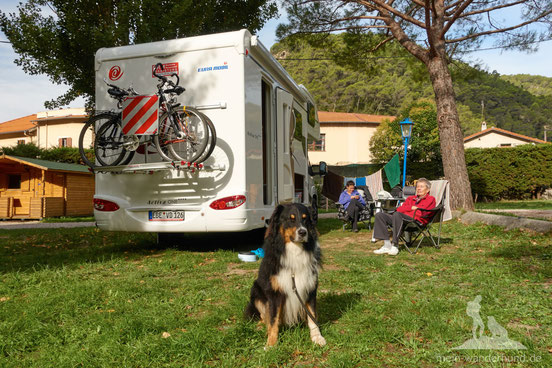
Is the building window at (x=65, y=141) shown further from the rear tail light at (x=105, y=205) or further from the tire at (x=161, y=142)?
the tire at (x=161, y=142)

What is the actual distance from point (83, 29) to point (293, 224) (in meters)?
10.7

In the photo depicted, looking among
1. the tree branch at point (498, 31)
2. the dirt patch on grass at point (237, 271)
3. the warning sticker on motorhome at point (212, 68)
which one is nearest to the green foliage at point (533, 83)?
the tree branch at point (498, 31)

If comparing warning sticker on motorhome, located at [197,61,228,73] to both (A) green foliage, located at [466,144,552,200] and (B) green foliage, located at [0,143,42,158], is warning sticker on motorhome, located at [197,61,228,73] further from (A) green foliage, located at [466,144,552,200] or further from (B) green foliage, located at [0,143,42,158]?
(B) green foliage, located at [0,143,42,158]

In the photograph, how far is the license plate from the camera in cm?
565

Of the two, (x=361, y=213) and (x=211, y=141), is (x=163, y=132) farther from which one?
(x=361, y=213)

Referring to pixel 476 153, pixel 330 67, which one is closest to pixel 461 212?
pixel 476 153

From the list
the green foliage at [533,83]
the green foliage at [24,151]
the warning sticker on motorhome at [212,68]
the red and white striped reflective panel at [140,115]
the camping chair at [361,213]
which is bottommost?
the camping chair at [361,213]

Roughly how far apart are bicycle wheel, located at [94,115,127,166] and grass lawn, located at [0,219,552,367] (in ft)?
4.60

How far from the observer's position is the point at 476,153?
2170 cm

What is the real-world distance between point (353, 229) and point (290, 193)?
2.61 metres

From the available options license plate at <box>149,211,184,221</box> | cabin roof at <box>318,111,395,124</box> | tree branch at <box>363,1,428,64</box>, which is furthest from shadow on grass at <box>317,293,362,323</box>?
cabin roof at <box>318,111,395,124</box>

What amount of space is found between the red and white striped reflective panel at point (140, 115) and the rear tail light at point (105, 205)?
110 cm

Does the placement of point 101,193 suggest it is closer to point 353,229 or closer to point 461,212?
point 353,229

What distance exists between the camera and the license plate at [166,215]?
565cm
